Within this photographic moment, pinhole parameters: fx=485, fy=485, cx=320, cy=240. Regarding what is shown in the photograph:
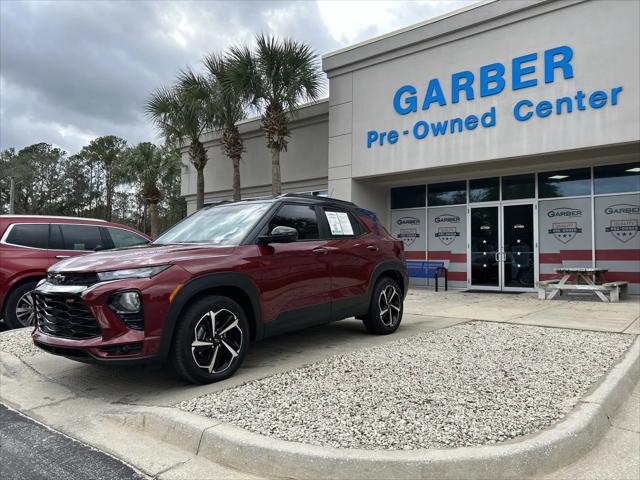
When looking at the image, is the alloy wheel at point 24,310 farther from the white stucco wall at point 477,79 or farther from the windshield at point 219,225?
the white stucco wall at point 477,79

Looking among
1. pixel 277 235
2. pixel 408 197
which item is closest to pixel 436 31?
pixel 408 197

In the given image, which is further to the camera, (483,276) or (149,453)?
(483,276)

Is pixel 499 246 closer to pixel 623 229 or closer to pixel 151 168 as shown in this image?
pixel 623 229

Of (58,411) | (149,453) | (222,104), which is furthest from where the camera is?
(222,104)

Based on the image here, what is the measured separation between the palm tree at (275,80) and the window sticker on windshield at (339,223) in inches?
341

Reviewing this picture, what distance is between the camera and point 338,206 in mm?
6176

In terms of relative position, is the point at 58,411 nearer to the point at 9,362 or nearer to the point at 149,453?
the point at 149,453

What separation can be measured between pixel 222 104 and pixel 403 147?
20.2 feet

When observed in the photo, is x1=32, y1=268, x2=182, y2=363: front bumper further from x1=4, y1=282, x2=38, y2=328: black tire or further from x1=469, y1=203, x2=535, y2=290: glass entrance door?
x1=469, y1=203, x2=535, y2=290: glass entrance door

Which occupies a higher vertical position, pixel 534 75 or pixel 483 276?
pixel 534 75

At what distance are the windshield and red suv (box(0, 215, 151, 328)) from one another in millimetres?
2354

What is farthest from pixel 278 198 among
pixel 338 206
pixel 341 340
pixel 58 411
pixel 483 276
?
pixel 483 276

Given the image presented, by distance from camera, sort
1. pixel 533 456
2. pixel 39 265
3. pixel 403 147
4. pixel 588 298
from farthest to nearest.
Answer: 1. pixel 403 147
2. pixel 588 298
3. pixel 39 265
4. pixel 533 456

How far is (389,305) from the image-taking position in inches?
260
